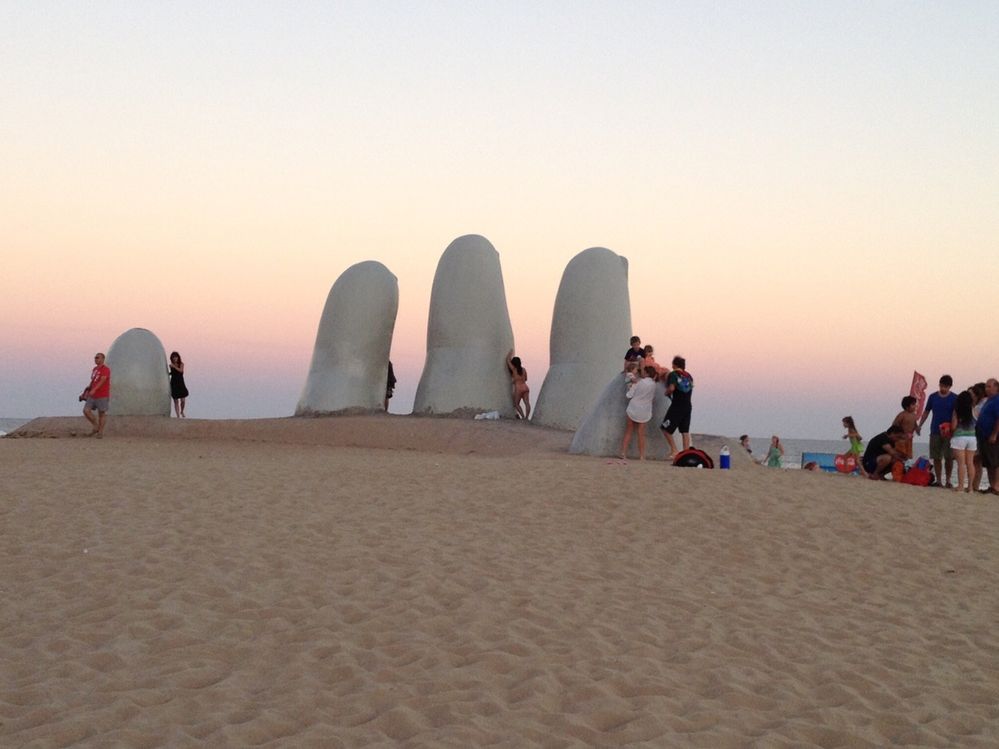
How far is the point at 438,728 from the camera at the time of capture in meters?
4.21

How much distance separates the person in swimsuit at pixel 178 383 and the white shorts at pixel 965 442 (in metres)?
12.8

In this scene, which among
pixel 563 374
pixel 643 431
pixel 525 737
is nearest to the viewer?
pixel 525 737

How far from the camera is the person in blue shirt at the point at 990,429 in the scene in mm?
10172

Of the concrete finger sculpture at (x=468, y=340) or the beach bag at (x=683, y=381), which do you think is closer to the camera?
the beach bag at (x=683, y=381)

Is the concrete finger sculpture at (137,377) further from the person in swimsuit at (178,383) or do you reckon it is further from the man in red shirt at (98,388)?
the man in red shirt at (98,388)

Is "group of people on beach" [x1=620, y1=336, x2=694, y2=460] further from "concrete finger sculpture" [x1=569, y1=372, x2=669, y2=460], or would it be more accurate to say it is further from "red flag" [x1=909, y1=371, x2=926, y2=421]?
"red flag" [x1=909, y1=371, x2=926, y2=421]

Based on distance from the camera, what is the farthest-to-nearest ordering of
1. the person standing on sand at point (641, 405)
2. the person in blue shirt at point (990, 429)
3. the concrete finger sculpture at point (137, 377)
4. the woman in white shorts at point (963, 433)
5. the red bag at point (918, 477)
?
1. the concrete finger sculpture at point (137, 377)
2. the person standing on sand at point (641, 405)
3. the red bag at point (918, 477)
4. the woman in white shorts at point (963, 433)
5. the person in blue shirt at point (990, 429)

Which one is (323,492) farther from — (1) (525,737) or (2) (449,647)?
(1) (525,737)

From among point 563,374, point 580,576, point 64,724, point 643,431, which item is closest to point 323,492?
point 580,576

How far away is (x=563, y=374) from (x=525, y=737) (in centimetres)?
1233

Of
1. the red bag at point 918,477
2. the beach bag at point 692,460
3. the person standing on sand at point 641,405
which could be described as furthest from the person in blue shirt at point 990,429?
the person standing on sand at point 641,405

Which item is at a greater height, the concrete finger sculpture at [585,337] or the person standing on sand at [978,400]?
the concrete finger sculpture at [585,337]

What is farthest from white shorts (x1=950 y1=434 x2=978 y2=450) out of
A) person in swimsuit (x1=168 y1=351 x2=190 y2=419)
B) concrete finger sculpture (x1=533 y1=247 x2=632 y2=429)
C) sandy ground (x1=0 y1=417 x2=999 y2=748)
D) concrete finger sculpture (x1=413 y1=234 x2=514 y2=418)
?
person in swimsuit (x1=168 y1=351 x2=190 y2=419)

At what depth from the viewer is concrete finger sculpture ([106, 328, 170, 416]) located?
17719 mm
